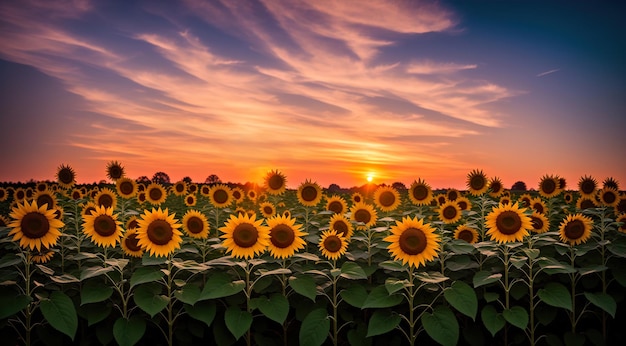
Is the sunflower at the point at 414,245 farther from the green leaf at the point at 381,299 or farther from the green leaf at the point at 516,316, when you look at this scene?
the green leaf at the point at 516,316

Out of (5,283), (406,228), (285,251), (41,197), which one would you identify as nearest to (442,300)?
(406,228)

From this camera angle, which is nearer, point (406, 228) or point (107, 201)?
point (406, 228)

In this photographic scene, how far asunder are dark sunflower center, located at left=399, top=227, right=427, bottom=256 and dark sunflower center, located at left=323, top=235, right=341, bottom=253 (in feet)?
3.52

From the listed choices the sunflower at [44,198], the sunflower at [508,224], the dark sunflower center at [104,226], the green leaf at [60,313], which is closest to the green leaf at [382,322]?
the sunflower at [508,224]

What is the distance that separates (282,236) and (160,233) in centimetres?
172

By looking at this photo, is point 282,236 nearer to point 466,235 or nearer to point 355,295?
point 355,295

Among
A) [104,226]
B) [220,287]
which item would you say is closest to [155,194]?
[104,226]

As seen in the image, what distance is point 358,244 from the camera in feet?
28.9

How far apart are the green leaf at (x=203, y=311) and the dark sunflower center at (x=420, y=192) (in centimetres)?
837

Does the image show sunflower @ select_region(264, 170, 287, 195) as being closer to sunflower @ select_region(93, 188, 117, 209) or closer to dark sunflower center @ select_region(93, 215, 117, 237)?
sunflower @ select_region(93, 188, 117, 209)

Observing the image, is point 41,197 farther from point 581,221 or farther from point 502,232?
point 581,221

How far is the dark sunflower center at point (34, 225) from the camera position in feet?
22.0

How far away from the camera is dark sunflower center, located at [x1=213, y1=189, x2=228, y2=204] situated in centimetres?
1317

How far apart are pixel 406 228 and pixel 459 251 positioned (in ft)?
3.20
